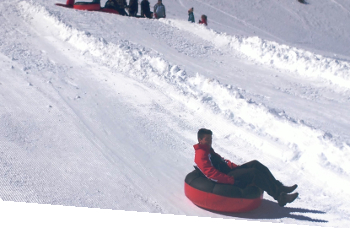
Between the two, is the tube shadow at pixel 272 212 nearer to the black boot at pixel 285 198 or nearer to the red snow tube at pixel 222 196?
the red snow tube at pixel 222 196

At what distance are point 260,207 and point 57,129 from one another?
122 inches

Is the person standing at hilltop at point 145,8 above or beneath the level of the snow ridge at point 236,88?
above

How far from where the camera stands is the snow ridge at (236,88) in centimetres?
617

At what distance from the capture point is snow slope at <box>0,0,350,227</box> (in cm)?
526

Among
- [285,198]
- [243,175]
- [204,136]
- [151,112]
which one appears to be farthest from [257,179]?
[151,112]

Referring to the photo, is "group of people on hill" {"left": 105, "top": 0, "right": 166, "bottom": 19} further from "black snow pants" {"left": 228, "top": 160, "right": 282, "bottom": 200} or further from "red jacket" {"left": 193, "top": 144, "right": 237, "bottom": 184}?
"black snow pants" {"left": 228, "top": 160, "right": 282, "bottom": 200}

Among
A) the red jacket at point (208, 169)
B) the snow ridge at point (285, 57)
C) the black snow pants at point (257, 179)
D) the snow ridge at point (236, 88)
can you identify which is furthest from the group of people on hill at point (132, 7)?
the black snow pants at point (257, 179)

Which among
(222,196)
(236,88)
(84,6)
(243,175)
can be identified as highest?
Answer: (84,6)

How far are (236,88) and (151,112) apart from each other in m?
1.96

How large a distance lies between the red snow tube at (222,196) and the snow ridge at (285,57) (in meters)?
5.41

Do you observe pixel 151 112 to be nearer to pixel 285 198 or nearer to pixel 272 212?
pixel 272 212

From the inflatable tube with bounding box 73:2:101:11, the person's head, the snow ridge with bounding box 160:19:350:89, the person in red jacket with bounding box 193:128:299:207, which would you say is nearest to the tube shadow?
the person in red jacket with bounding box 193:128:299:207

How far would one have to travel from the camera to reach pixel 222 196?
15.6 feet

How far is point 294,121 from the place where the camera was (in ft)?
22.4
